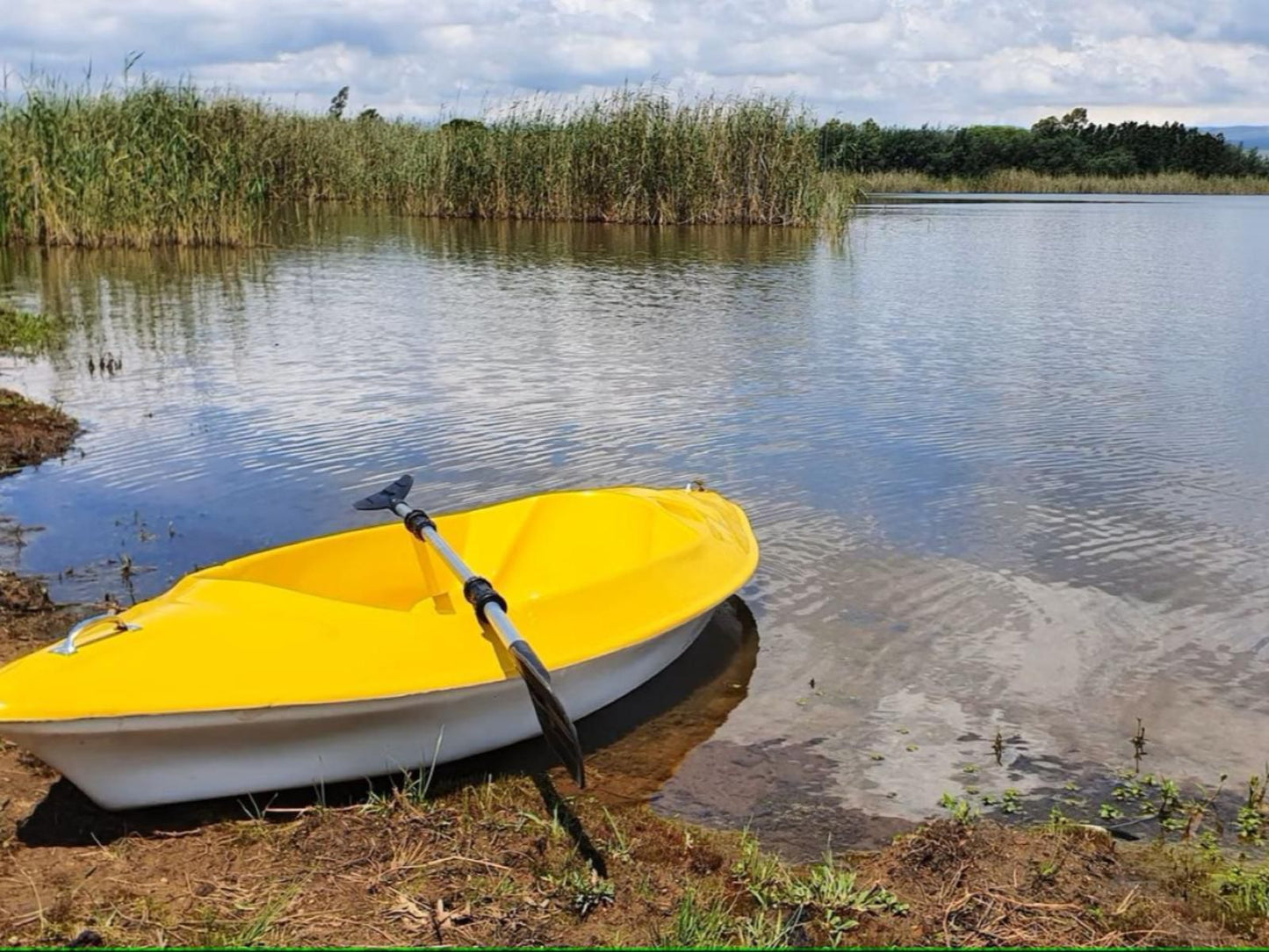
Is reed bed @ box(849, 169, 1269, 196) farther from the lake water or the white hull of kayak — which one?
the white hull of kayak

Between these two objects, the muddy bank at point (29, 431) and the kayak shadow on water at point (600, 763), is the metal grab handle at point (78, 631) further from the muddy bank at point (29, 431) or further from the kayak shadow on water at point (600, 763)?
the muddy bank at point (29, 431)

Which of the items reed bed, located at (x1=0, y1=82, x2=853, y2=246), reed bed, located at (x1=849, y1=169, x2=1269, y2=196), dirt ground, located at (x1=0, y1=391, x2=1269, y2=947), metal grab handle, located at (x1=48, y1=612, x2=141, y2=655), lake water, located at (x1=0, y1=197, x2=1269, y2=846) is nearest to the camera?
dirt ground, located at (x1=0, y1=391, x2=1269, y2=947)

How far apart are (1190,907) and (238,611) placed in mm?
2602

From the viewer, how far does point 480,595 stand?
12.2 ft

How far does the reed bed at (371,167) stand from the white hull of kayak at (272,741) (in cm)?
1380

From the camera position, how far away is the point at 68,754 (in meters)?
3.10

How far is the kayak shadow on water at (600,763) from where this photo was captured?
3.33 m

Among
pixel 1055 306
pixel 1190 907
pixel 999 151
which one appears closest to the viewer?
pixel 1190 907

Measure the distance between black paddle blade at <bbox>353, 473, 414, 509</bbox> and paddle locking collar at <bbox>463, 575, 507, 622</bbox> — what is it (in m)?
1.01

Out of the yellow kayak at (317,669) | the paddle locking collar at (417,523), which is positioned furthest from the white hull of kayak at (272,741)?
the paddle locking collar at (417,523)

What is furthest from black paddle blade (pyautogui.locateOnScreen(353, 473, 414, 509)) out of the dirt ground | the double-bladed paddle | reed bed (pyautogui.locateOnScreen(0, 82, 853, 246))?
reed bed (pyautogui.locateOnScreen(0, 82, 853, 246))

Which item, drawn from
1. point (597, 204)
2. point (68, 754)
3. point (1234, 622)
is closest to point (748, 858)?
point (68, 754)

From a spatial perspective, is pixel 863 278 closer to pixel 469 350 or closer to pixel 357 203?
pixel 469 350

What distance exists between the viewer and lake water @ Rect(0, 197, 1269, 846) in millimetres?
4301
